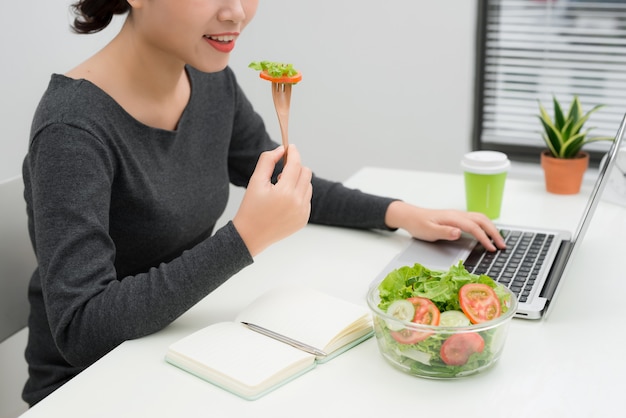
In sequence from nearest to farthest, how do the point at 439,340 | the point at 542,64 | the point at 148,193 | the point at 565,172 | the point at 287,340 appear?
the point at 439,340 → the point at 287,340 → the point at 148,193 → the point at 565,172 → the point at 542,64

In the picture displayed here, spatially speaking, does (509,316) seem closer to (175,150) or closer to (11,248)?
(175,150)

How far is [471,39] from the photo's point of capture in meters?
2.44

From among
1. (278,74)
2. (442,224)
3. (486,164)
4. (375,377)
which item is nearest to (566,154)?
(486,164)

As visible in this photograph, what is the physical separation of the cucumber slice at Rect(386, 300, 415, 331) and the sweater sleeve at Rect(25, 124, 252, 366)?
213 millimetres

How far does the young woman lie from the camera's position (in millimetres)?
1027

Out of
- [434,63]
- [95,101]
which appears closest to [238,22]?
[95,101]

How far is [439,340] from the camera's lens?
89 centimetres

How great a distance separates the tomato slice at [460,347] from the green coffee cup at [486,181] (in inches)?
23.8

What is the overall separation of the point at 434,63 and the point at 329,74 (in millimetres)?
360

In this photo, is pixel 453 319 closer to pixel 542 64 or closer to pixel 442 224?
pixel 442 224

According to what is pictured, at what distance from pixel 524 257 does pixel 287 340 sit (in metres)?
0.47

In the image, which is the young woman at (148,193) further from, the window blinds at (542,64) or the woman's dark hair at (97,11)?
the window blinds at (542,64)

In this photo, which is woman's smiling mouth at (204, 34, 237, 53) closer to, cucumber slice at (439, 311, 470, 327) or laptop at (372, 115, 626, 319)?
laptop at (372, 115, 626, 319)

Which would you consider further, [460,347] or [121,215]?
[121,215]
